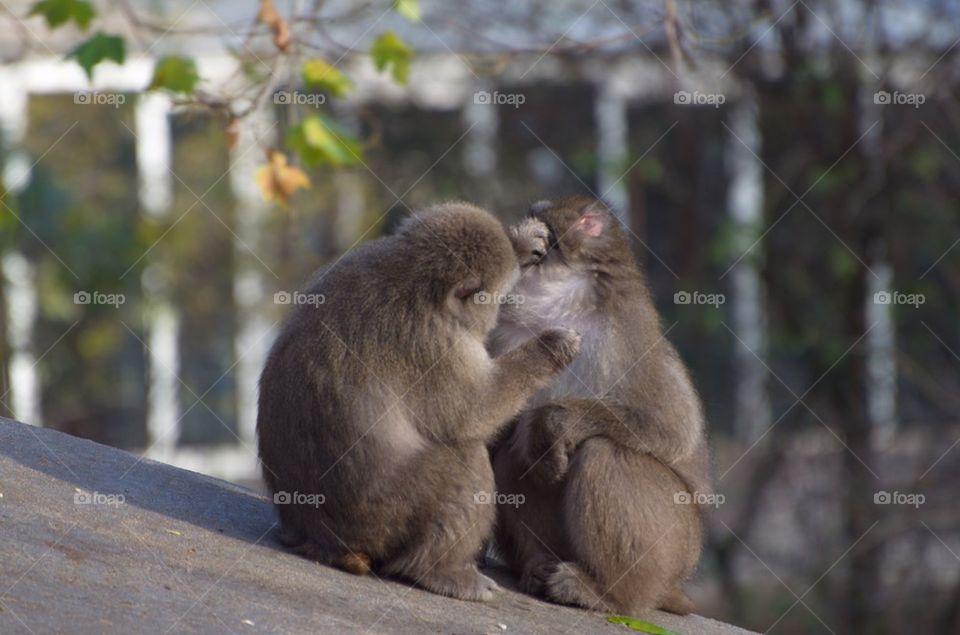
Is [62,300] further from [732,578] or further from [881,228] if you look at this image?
[881,228]

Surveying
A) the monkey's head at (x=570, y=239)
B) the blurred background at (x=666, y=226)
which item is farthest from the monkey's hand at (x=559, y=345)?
the blurred background at (x=666, y=226)

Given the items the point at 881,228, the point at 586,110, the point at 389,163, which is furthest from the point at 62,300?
the point at 881,228

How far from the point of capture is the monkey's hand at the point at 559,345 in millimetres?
5191

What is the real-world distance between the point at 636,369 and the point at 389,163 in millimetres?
7541

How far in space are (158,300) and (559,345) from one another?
8.32 metres

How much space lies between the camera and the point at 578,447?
5.27 meters
